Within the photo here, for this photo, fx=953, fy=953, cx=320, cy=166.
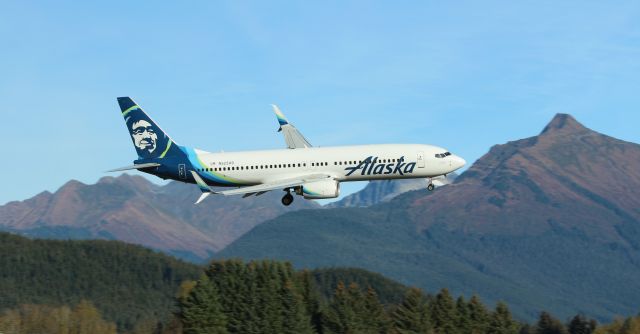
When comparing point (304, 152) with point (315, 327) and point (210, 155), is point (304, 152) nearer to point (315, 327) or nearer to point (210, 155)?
point (210, 155)

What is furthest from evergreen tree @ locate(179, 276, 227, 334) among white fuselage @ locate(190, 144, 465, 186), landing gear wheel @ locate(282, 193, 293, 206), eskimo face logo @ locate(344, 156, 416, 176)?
eskimo face logo @ locate(344, 156, 416, 176)

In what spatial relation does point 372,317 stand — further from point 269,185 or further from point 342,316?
point 269,185

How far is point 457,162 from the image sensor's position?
100375mm

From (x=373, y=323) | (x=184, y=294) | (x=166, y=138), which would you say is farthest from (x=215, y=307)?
(x=166, y=138)

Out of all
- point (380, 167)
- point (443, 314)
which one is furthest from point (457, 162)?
point (443, 314)

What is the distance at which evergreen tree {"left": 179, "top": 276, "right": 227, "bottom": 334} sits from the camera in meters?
155

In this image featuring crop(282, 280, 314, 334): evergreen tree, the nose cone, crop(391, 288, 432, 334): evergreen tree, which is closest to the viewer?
the nose cone

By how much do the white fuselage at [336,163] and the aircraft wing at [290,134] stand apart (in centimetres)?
548

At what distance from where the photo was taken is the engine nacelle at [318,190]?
305 ft

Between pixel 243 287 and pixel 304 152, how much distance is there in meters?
81.5

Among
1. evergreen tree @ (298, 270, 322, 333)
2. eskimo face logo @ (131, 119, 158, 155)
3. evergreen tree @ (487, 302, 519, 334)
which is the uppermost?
eskimo face logo @ (131, 119, 158, 155)

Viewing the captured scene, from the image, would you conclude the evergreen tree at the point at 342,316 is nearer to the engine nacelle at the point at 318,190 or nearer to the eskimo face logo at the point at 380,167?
the eskimo face logo at the point at 380,167

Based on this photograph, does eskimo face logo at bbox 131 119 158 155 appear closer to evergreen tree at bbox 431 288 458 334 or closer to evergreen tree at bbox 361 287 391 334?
evergreen tree at bbox 361 287 391 334

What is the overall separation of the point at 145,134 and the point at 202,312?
199ft
